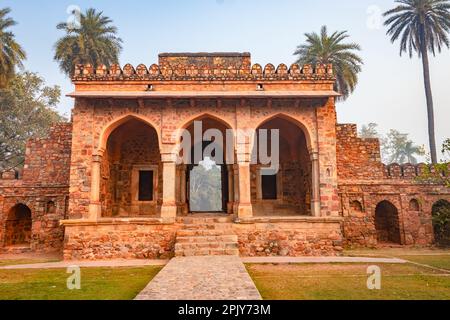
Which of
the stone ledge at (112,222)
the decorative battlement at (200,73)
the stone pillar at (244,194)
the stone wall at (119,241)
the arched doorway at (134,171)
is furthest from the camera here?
the arched doorway at (134,171)

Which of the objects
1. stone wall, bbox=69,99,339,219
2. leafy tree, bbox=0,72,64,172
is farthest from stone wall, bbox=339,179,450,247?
leafy tree, bbox=0,72,64,172

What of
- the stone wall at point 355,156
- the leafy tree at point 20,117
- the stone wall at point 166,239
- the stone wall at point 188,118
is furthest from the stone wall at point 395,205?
the leafy tree at point 20,117

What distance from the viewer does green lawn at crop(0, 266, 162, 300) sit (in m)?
5.66

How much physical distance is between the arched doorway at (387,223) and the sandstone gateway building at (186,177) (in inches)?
4.4

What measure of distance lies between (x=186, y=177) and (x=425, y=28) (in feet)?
54.6

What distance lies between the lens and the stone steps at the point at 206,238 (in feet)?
32.0

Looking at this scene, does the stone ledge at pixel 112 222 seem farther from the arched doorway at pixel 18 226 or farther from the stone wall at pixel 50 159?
the arched doorway at pixel 18 226

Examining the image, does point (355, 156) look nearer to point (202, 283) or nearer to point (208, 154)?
point (208, 154)

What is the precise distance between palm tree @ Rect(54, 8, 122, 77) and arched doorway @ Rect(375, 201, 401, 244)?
1865 cm

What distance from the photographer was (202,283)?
19.7 ft

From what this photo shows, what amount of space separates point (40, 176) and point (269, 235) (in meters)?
11.0

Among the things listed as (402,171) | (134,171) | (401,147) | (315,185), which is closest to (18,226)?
(134,171)
